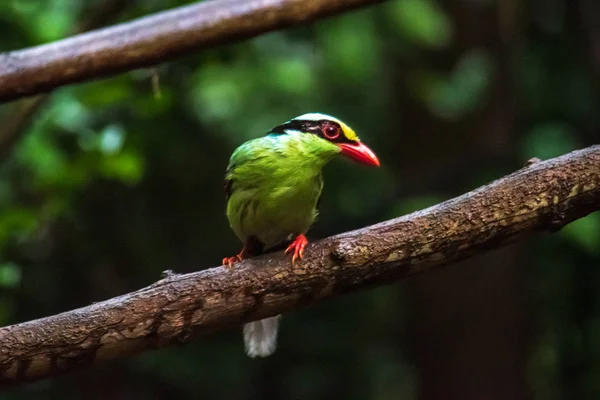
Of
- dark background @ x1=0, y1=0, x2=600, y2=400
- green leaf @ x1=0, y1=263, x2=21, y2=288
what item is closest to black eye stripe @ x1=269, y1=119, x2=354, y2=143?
dark background @ x1=0, y1=0, x2=600, y2=400

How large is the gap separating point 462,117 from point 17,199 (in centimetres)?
254

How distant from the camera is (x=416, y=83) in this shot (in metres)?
4.83

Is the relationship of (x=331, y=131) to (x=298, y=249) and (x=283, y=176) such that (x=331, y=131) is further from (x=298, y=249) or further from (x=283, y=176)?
(x=298, y=249)

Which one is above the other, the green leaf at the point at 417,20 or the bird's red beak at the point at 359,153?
the green leaf at the point at 417,20

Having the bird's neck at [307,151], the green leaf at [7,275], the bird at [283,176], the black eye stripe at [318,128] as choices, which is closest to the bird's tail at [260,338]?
the bird at [283,176]

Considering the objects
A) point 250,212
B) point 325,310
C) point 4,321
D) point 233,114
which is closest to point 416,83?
point 233,114

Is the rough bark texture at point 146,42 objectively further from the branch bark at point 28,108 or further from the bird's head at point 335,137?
the branch bark at point 28,108

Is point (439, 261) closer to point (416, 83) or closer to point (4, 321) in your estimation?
point (4, 321)

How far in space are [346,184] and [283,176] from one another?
2.04 m

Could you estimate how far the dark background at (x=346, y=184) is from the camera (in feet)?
12.9

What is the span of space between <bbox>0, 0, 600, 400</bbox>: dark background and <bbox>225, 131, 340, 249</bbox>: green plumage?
867mm

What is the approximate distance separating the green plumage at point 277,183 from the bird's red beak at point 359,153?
3cm

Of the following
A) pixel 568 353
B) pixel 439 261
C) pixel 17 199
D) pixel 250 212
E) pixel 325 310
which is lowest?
pixel 568 353

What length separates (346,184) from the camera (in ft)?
15.8
